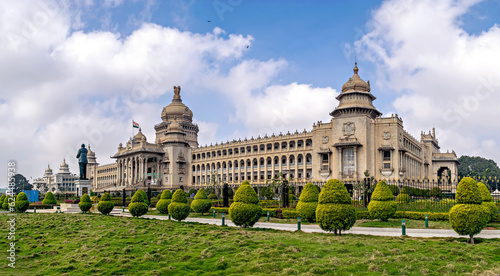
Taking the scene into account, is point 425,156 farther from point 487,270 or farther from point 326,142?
point 487,270

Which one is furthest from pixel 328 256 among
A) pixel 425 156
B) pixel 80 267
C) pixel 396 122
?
pixel 425 156

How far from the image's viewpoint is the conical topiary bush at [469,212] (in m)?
18.2

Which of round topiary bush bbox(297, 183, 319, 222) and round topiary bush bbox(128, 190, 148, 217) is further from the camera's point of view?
round topiary bush bbox(128, 190, 148, 217)

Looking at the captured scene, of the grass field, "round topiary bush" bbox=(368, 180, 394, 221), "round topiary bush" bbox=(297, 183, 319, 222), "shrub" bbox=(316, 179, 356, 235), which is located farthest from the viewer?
"round topiary bush" bbox=(368, 180, 394, 221)

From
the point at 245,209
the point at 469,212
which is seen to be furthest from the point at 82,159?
the point at 469,212

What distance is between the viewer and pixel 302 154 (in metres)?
76.7

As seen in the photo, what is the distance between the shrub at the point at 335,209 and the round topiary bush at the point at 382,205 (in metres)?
8.51

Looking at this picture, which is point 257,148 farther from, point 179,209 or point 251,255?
point 251,255

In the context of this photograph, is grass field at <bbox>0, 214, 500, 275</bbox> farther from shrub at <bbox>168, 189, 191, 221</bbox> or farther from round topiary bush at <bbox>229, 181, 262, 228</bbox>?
shrub at <bbox>168, 189, 191, 221</bbox>

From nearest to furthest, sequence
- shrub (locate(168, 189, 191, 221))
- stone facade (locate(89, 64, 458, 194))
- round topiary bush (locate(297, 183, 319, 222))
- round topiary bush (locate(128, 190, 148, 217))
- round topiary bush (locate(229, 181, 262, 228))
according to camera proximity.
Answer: round topiary bush (locate(229, 181, 262, 228)), round topiary bush (locate(297, 183, 319, 222)), shrub (locate(168, 189, 191, 221)), round topiary bush (locate(128, 190, 148, 217)), stone facade (locate(89, 64, 458, 194))

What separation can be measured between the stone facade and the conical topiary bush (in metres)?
26.0

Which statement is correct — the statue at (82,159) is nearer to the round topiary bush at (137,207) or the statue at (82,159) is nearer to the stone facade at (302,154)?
the stone facade at (302,154)

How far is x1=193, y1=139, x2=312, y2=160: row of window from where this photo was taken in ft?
257

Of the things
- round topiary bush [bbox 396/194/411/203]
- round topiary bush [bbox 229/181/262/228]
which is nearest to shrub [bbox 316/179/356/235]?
round topiary bush [bbox 229/181/262/228]
